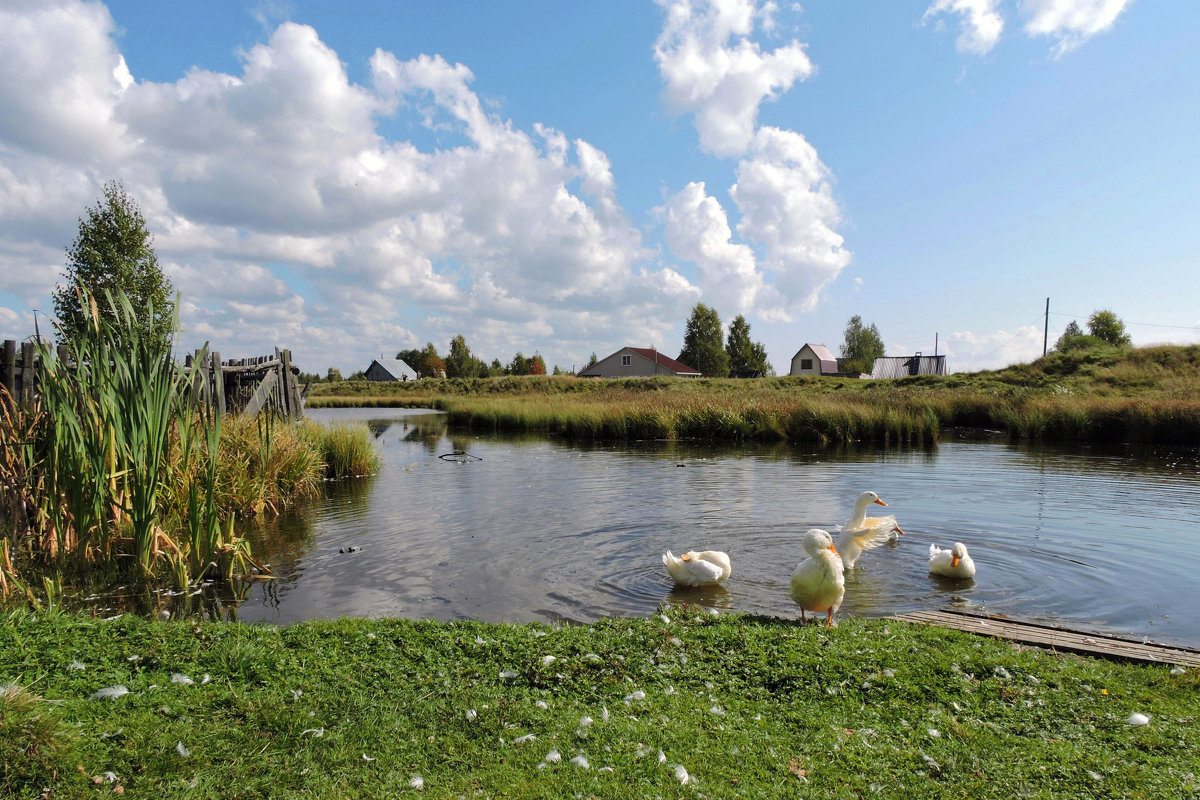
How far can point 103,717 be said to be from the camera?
12.9 feet

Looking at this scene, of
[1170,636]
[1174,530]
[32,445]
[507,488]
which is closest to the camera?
[1170,636]

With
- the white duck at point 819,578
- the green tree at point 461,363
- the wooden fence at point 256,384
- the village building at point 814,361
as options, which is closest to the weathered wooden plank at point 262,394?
the wooden fence at point 256,384

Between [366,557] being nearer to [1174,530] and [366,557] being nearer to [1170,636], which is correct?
[1170,636]

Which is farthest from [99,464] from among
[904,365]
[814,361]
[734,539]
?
[814,361]

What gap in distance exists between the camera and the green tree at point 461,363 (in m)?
114

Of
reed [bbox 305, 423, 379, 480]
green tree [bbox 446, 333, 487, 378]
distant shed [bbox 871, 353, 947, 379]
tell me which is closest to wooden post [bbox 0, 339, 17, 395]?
reed [bbox 305, 423, 379, 480]

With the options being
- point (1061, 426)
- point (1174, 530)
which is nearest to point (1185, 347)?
point (1061, 426)

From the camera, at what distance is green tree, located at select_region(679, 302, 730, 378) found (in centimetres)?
9475

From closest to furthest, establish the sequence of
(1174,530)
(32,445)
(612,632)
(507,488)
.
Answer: (612,632), (32,445), (1174,530), (507,488)

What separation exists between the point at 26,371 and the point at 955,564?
1177cm

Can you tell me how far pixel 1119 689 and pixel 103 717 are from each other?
6.45 m

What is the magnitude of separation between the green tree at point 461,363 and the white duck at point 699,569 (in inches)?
4141

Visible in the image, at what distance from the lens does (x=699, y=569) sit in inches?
329

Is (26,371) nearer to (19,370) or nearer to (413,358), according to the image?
(19,370)
